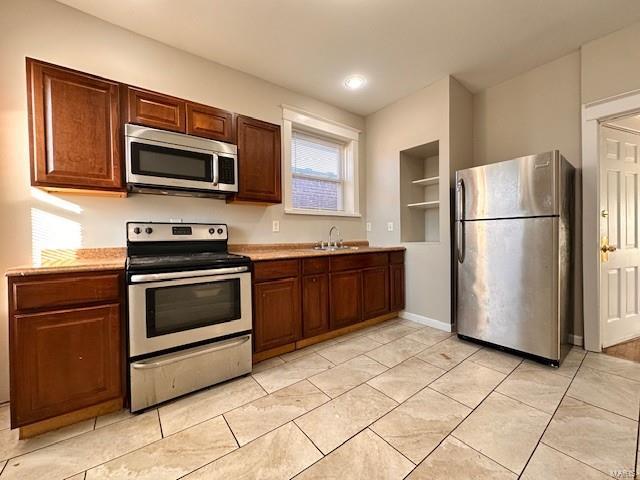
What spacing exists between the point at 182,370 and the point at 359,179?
301 cm

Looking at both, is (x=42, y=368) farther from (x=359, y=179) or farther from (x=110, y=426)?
(x=359, y=179)

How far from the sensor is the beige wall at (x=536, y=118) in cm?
258

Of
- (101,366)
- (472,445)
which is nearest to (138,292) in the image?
(101,366)

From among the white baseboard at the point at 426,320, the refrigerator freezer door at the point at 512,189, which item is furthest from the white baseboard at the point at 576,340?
the refrigerator freezer door at the point at 512,189

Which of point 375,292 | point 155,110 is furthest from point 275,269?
point 155,110

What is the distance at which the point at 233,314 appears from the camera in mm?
2064

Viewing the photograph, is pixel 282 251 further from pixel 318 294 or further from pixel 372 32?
pixel 372 32

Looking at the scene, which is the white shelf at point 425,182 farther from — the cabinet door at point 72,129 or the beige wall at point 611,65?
the cabinet door at point 72,129

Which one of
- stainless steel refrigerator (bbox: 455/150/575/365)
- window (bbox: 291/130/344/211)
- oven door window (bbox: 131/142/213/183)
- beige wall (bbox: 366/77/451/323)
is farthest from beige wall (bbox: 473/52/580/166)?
oven door window (bbox: 131/142/213/183)

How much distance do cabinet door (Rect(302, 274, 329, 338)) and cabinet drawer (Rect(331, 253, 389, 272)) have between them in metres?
0.18

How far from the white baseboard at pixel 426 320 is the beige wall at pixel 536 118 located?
44.8 inches

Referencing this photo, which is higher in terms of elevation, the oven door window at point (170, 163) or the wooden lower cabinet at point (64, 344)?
the oven door window at point (170, 163)

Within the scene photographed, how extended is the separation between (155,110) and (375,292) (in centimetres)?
269

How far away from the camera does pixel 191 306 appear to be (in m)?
1.88
